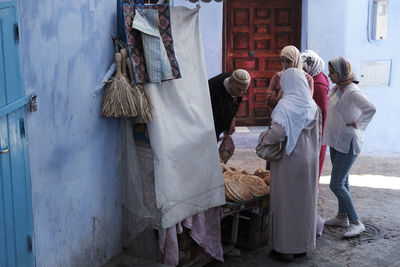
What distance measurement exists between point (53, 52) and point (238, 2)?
6005 millimetres

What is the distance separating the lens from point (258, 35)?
9516 mm

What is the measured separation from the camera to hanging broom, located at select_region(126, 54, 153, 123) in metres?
4.26

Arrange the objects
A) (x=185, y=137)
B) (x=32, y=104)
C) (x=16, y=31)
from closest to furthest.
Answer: (x=16, y=31) → (x=32, y=104) → (x=185, y=137)

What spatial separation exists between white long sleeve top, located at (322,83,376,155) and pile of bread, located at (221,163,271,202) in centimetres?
79

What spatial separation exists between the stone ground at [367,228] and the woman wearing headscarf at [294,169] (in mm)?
235

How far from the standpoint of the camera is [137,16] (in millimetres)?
4348

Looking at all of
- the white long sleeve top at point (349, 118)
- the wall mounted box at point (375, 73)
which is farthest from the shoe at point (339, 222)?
the wall mounted box at point (375, 73)

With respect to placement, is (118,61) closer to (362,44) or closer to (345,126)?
(345,126)

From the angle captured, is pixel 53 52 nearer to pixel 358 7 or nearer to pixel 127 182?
pixel 127 182

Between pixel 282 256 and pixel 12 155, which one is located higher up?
pixel 12 155

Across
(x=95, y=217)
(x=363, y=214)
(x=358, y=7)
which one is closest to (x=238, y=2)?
(x=358, y=7)

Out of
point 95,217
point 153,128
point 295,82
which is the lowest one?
point 95,217

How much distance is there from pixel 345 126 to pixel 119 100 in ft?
8.09

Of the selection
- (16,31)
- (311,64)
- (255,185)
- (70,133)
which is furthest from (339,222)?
(16,31)
